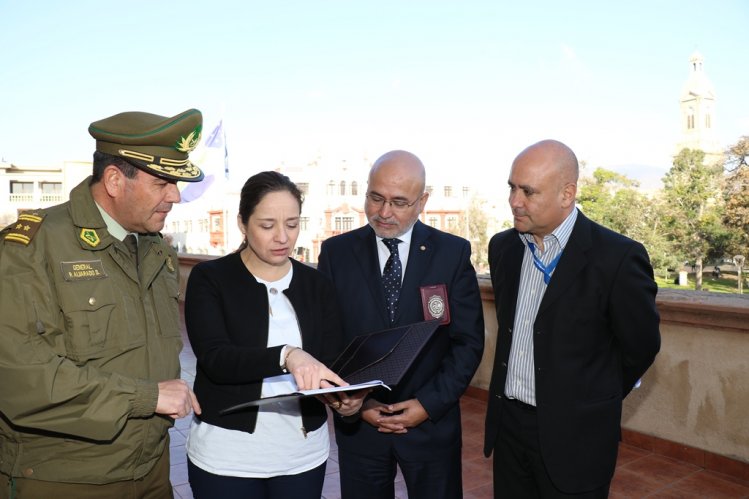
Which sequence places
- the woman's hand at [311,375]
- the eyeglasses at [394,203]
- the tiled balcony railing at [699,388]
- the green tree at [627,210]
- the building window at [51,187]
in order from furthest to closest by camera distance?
the building window at [51,187]
the green tree at [627,210]
the tiled balcony railing at [699,388]
the eyeglasses at [394,203]
the woman's hand at [311,375]

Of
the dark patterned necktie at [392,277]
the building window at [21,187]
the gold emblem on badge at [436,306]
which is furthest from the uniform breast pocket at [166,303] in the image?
the building window at [21,187]

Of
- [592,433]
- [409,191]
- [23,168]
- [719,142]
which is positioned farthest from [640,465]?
[719,142]

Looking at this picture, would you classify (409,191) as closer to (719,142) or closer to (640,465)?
(640,465)

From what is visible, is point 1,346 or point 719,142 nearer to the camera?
point 1,346

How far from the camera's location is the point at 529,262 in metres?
2.29

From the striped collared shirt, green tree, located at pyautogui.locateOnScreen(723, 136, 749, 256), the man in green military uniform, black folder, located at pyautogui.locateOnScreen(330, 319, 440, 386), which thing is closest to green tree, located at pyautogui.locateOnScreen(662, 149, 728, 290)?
green tree, located at pyautogui.locateOnScreen(723, 136, 749, 256)

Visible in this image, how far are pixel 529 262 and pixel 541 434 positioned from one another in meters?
0.64

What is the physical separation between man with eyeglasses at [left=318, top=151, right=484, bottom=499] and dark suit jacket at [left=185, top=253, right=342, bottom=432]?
0.34 meters

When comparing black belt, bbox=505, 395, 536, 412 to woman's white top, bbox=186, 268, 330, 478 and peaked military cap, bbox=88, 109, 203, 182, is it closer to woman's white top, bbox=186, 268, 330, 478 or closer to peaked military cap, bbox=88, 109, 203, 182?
woman's white top, bbox=186, 268, 330, 478

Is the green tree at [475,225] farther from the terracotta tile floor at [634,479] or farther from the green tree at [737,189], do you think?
the terracotta tile floor at [634,479]

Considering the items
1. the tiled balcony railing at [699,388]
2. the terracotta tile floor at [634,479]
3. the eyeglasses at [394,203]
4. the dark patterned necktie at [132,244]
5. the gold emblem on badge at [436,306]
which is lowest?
the terracotta tile floor at [634,479]

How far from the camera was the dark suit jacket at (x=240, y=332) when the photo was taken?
1625 millimetres

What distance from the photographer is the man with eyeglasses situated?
2119 millimetres

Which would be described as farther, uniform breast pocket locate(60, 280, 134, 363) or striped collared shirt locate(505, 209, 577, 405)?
striped collared shirt locate(505, 209, 577, 405)
